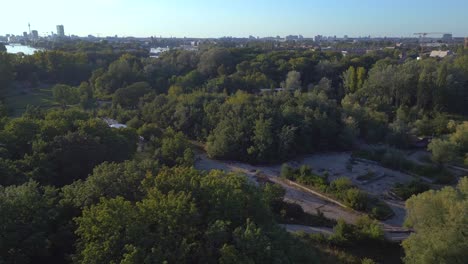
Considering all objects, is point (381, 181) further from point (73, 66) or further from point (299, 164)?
point (73, 66)

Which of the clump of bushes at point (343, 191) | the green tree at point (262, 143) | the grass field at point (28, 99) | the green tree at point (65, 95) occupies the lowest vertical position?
the clump of bushes at point (343, 191)

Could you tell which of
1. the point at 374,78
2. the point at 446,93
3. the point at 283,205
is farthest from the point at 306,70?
the point at 283,205

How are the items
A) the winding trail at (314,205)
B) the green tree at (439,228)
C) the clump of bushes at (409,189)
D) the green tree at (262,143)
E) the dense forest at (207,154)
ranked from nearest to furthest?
the dense forest at (207,154) → the green tree at (439,228) → the winding trail at (314,205) → the clump of bushes at (409,189) → the green tree at (262,143)

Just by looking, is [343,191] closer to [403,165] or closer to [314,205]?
[314,205]

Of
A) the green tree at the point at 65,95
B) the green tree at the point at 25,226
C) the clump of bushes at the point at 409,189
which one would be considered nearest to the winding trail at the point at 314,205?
the clump of bushes at the point at 409,189

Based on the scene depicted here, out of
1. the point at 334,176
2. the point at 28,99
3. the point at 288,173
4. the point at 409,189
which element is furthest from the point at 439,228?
the point at 28,99

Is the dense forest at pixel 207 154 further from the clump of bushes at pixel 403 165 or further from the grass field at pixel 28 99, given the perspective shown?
the grass field at pixel 28 99
